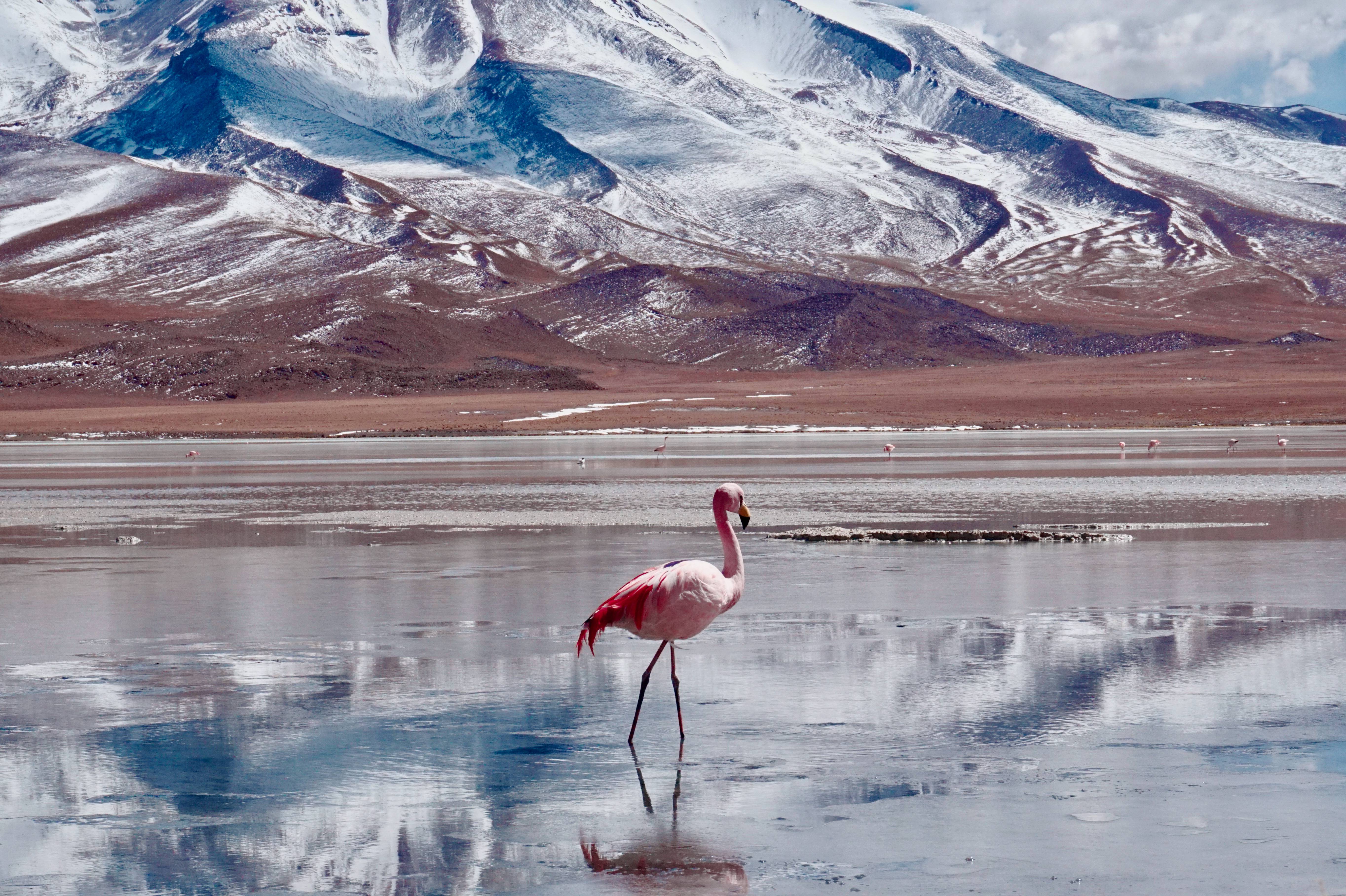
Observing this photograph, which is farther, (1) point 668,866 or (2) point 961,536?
(2) point 961,536

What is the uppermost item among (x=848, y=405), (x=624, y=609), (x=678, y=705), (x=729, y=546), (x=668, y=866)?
(x=848, y=405)

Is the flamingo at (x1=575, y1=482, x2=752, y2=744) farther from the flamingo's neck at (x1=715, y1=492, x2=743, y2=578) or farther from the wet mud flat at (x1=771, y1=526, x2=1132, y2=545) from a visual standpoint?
the wet mud flat at (x1=771, y1=526, x2=1132, y2=545)

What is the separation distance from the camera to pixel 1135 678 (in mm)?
10922

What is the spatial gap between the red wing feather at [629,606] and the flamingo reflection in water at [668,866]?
6.09ft

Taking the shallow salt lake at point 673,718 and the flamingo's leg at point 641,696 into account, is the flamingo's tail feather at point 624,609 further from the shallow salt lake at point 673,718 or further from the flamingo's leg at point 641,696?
the shallow salt lake at point 673,718

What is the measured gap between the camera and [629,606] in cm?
917

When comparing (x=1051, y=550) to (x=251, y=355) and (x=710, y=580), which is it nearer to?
(x=710, y=580)

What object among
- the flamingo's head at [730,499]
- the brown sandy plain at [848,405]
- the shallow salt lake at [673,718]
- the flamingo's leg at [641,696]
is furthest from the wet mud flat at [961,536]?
the brown sandy plain at [848,405]

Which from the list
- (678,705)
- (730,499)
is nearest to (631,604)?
(678,705)

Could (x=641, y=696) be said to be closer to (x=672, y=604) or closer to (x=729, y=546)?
(x=672, y=604)

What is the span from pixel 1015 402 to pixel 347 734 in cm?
7176

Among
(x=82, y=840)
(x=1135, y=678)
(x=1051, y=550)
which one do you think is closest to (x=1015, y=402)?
(x=1051, y=550)

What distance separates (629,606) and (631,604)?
0.06 feet

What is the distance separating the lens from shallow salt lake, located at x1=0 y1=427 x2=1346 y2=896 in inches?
275
